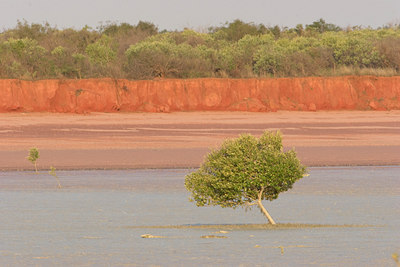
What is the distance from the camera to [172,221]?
1866 centimetres

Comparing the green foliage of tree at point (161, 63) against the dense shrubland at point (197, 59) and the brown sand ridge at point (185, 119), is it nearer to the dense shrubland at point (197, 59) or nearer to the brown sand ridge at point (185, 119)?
the dense shrubland at point (197, 59)

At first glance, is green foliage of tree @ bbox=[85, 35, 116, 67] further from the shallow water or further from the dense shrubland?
the shallow water

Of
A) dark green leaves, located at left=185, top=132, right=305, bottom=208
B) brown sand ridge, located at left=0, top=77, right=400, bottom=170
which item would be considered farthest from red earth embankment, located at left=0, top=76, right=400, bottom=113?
dark green leaves, located at left=185, top=132, right=305, bottom=208

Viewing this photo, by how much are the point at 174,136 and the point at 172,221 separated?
21864 millimetres

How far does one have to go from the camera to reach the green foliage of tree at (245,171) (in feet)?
50.9

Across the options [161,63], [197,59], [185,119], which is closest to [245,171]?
[185,119]

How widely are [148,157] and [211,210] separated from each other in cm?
1271

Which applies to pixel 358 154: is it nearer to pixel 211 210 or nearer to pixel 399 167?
pixel 399 167

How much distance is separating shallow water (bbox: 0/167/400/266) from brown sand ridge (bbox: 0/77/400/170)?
4591 mm

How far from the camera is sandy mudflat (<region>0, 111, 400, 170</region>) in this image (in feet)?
107

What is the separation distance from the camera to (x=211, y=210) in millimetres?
21078

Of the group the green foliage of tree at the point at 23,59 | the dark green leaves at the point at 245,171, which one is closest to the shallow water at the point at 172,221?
the dark green leaves at the point at 245,171

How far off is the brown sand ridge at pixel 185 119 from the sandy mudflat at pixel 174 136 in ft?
0.14

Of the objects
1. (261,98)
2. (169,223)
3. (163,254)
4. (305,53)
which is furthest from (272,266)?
(305,53)
